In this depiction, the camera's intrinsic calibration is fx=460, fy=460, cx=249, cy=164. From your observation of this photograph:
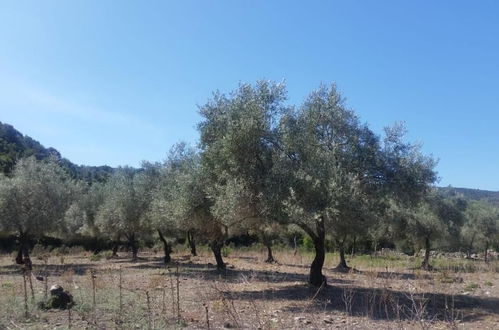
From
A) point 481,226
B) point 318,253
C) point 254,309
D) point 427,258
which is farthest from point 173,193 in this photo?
point 481,226

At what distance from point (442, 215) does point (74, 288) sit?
31.0 meters

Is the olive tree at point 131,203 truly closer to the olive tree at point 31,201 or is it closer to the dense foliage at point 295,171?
the olive tree at point 31,201

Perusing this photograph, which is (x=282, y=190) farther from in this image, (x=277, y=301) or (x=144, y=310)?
(x=144, y=310)

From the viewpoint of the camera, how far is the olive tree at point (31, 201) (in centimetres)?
2780

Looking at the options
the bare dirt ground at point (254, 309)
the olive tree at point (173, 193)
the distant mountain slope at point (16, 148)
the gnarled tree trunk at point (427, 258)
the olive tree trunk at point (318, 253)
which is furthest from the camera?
the distant mountain slope at point (16, 148)

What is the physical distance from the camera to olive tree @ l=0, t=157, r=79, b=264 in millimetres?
27797

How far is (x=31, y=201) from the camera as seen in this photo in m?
28.4

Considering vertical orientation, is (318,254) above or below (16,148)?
below

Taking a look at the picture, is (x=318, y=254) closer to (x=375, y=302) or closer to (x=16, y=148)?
(x=375, y=302)

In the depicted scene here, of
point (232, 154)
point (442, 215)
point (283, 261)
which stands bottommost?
point (283, 261)

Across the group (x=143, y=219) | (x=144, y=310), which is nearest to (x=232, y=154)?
(x=144, y=310)

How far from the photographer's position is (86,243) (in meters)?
57.9

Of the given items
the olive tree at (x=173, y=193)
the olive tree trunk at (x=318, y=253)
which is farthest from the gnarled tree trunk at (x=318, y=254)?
the olive tree at (x=173, y=193)

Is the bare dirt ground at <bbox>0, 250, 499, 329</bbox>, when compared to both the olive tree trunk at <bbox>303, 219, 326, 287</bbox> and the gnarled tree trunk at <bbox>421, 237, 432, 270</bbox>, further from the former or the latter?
the gnarled tree trunk at <bbox>421, 237, 432, 270</bbox>
